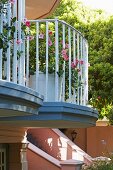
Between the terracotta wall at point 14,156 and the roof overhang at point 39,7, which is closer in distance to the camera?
the terracotta wall at point 14,156

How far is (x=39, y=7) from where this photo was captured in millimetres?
12320

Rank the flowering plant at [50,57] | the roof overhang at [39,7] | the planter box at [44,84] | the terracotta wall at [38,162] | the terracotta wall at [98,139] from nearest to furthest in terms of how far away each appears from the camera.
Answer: the planter box at [44,84] < the flowering plant at [50,57] < the roof overhang at [39,7] < the terracotta wall at [38,162] < the terracotta wall at [98,139]

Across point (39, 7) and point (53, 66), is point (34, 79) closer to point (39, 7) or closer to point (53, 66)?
point (53, 66)

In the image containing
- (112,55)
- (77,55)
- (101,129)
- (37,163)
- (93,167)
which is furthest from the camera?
(101,129)

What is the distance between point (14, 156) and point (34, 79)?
130 inches

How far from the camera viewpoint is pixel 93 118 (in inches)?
354

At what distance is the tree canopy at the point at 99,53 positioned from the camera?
18.6 m

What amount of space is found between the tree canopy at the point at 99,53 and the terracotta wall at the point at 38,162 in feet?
16.1

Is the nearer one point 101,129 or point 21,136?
point 21,136

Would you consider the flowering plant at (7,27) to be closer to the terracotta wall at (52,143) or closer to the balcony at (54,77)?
the balcony at (54,77)

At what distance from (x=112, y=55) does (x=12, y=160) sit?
927 cm

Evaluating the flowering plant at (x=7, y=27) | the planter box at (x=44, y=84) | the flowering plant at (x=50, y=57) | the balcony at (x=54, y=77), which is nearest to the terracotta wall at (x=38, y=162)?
the balcony at (x=54, y=77)

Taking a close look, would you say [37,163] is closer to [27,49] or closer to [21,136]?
[21,136]

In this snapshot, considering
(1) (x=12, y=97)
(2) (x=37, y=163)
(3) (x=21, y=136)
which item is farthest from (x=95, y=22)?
(1) (x=12, y=97)
